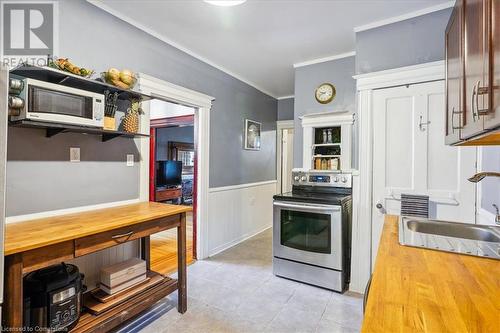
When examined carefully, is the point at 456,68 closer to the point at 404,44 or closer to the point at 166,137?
the point at 404,44

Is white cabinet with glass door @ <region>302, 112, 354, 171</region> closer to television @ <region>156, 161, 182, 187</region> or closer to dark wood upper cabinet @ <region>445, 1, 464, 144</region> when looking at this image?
dark wood upper cabinet @ <region>445, 1, 464, 144</region>

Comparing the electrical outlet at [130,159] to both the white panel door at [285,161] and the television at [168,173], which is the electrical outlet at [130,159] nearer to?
the white panel door at [285,161]

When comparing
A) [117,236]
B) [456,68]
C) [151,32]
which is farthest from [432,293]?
[151,32]

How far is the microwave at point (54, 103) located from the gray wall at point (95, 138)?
300 millimetres

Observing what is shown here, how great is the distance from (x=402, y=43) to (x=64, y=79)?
2.77m

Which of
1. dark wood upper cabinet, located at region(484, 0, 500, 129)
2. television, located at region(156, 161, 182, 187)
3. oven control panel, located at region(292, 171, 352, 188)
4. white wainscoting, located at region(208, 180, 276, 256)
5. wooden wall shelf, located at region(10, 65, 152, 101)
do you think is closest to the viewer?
dark wood upper cabinet, located at region(484, 0, 500, 129)

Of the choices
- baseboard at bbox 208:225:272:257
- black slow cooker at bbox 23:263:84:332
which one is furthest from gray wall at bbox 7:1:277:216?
baseboard at bbox 208:225:272:257

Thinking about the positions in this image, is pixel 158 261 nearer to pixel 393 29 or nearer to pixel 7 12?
pixel 7 12

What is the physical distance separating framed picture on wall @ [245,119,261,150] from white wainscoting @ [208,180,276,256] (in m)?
0.64

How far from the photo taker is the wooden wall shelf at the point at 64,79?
1557 millimetres

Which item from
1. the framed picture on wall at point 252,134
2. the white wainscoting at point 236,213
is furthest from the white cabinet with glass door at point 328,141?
the white wainscoting at point 236,213

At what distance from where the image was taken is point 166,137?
6.67m

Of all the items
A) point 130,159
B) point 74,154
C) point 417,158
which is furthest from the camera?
point 130,159

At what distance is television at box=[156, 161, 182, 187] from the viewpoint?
6.17 meters
